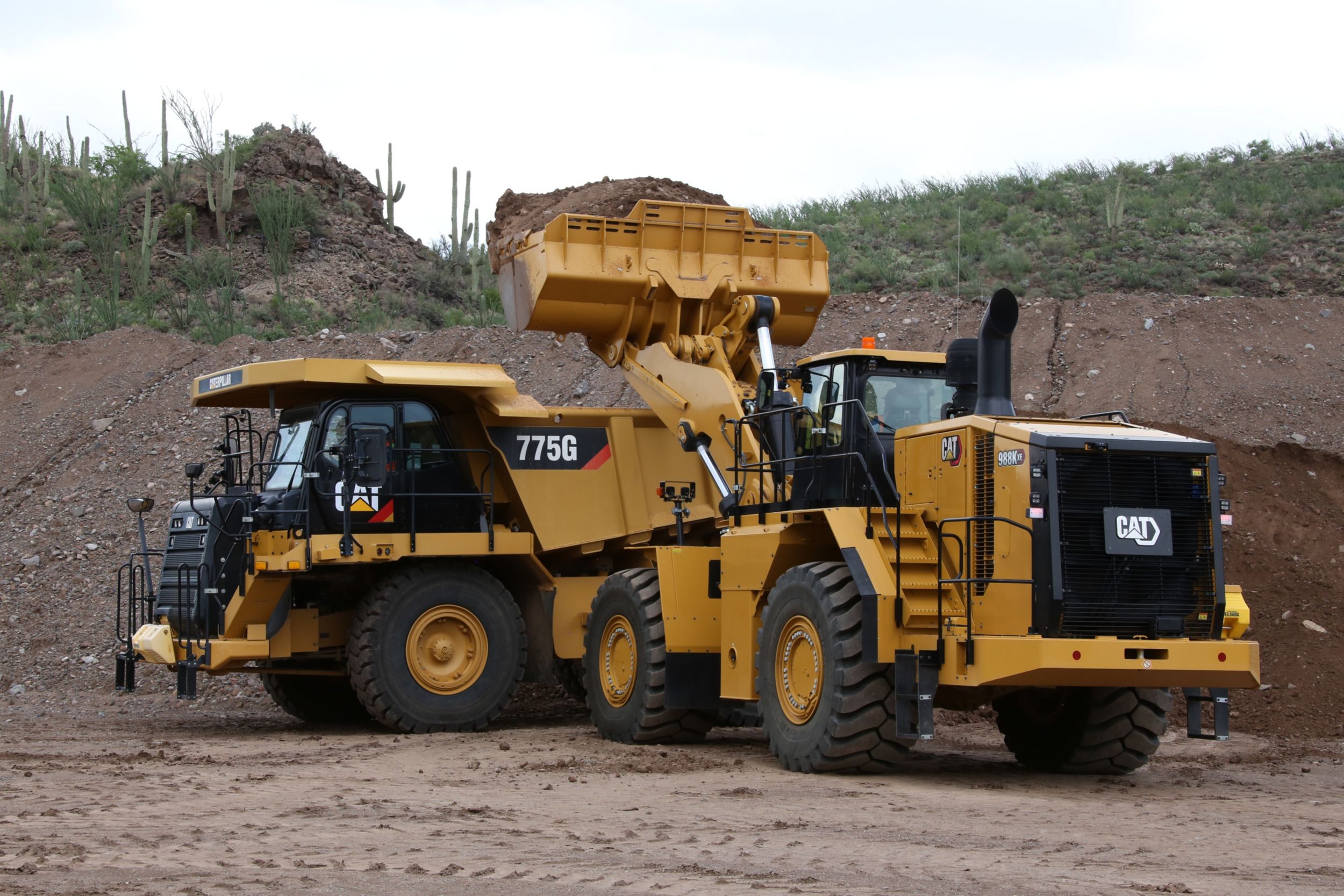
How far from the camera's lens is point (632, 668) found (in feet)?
41.4

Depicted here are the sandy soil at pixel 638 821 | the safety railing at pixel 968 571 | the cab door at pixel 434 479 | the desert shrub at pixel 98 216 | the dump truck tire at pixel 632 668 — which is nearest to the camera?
the sandy soil at pixel 638 821

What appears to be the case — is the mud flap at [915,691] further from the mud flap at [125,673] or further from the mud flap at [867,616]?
the mud flap at [125,673]

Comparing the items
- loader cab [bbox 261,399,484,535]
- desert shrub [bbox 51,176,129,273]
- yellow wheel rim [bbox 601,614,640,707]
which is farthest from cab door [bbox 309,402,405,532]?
desert shrub [bbox 51,176,129,273]

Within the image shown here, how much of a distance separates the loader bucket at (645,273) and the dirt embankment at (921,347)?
5645 millimetres

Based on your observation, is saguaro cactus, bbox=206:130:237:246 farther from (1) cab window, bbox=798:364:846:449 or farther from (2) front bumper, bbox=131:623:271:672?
Answer: (1) cab window, bbox=798:364:846:449

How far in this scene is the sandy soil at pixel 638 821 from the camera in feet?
21.7

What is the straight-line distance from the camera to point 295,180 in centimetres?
3481

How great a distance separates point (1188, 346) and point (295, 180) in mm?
21655

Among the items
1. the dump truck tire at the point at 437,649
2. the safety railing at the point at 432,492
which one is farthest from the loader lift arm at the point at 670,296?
the dump truck tire at the point at 437,649

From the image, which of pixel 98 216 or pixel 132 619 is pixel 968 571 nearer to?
pixel 132 619

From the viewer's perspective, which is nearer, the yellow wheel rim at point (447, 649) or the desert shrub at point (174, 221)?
the yellow wheel rim at point (447, 649)

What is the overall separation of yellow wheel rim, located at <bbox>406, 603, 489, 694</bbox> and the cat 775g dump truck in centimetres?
2

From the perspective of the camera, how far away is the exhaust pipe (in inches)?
404

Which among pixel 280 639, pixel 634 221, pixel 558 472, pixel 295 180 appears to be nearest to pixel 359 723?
pixel 280 639
